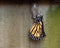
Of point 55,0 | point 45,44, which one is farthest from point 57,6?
point 45,44

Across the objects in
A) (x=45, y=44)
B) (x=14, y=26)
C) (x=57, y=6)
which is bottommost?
(x=45, y=44)

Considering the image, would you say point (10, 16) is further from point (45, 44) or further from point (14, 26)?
point (45, 44)

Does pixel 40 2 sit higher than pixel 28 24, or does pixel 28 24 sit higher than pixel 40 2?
pixel 40 2
